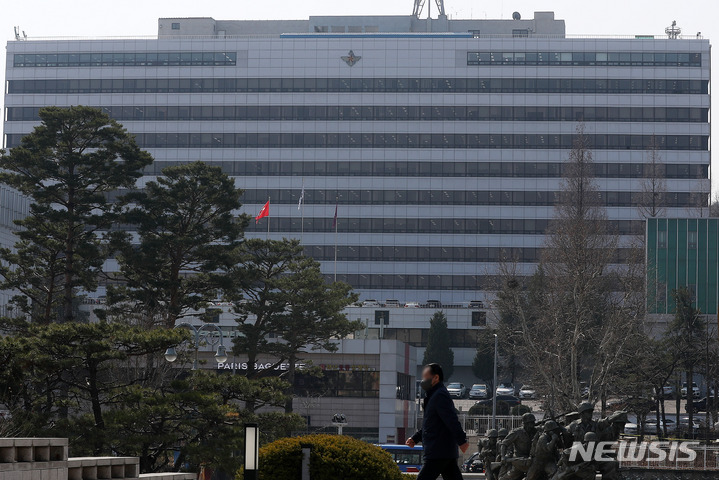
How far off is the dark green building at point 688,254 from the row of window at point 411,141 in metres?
20.6

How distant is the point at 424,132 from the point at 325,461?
96.8 metres

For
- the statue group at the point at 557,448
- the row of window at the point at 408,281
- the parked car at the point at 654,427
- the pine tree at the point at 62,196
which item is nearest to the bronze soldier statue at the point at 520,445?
the statue group at the point at 557,448

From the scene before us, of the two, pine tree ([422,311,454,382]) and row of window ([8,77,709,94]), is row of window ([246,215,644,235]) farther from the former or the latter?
row of window ([8,77,709,94])

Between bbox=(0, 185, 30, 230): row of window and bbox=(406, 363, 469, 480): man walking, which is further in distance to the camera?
bbox=(0, 185, 30, 230): row of window

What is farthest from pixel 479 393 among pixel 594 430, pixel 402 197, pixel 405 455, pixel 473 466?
pixel 594 430

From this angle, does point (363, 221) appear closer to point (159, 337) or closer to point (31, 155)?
point (31, 155)

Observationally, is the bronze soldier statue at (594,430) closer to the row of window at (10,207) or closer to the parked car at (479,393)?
the row of window at (10,207)

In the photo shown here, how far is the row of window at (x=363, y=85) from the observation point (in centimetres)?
11400

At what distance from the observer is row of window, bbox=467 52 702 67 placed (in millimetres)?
114188

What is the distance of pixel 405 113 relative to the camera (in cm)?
11438

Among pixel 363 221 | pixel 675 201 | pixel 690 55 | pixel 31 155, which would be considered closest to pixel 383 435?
pixel 31 155

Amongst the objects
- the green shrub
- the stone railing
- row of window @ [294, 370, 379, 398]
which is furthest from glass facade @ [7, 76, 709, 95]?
the stone railing

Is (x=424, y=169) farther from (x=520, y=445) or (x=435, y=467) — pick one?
(x=435, y=467)

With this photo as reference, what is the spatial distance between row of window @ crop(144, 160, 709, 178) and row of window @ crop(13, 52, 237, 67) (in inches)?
448
